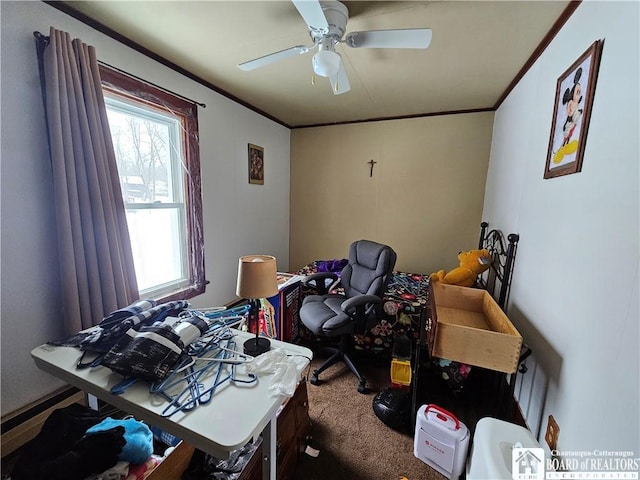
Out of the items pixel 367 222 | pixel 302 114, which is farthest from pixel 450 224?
pixel 302 114

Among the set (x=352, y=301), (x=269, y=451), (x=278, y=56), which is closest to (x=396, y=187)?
(x=352, y=301)

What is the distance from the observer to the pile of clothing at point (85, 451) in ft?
2.87

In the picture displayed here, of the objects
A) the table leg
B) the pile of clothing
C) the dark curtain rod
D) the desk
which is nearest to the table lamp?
the desk

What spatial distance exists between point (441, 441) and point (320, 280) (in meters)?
1.46

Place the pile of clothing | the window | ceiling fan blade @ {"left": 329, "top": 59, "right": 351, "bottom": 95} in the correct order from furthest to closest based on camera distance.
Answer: the window, ceiling fan blade @ {"left": 329, "top": 59, "right": 351, "bottom": 95}, the pile of clothing

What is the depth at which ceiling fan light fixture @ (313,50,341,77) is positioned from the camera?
1.38 metres

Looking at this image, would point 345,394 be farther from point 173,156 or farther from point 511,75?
point 511,75

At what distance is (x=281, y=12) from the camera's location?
142 cm

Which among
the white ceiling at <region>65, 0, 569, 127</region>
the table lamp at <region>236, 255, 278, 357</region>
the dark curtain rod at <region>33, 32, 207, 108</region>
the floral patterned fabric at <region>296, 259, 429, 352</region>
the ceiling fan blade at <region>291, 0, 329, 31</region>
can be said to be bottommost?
the floral patterned fabric at <region>296, 259, 429, 352</region>

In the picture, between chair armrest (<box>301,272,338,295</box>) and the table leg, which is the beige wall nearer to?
chair armrest (<box>301,272,338,295</box>)

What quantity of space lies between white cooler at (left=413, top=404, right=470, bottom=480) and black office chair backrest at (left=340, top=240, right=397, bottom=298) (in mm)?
818

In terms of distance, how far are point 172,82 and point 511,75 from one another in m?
2.66

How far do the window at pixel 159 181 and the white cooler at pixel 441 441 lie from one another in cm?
196

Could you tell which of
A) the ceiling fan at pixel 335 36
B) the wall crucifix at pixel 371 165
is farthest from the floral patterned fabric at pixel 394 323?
the ceiling fan at pixel 335 36
